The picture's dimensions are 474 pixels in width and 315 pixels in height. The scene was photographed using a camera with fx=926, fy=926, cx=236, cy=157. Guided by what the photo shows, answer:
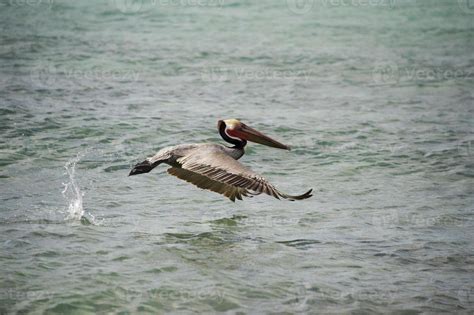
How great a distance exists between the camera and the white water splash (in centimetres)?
899

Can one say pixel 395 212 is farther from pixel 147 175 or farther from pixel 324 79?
pixel 324 79

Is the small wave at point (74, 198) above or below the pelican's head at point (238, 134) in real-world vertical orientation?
below

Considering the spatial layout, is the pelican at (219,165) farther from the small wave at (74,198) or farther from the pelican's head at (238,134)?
the small wave at (74,198)

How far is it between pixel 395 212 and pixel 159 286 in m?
3.21

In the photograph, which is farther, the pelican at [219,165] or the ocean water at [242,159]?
the pelican at [219,165]

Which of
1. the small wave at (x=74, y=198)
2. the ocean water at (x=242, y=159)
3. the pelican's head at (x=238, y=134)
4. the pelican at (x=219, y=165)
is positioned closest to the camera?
the ocean water at (x=242, y=159)

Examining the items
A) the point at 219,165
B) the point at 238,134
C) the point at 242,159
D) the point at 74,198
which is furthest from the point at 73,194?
the point at 242,159

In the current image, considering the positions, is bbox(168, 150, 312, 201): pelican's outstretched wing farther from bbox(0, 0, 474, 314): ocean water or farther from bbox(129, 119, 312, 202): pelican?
bbox(0, 0, 474, 314): ocean water

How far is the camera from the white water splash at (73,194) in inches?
354

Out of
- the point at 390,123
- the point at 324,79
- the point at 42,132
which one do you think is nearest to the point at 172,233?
the point at 42,132

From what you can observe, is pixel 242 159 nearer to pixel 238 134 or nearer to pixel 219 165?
pixel 238 134

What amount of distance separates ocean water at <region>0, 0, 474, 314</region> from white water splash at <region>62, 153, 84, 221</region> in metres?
0.05

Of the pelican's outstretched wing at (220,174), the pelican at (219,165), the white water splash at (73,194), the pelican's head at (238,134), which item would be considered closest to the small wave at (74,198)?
the white water splash at (73,194)

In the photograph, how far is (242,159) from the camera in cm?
1160
